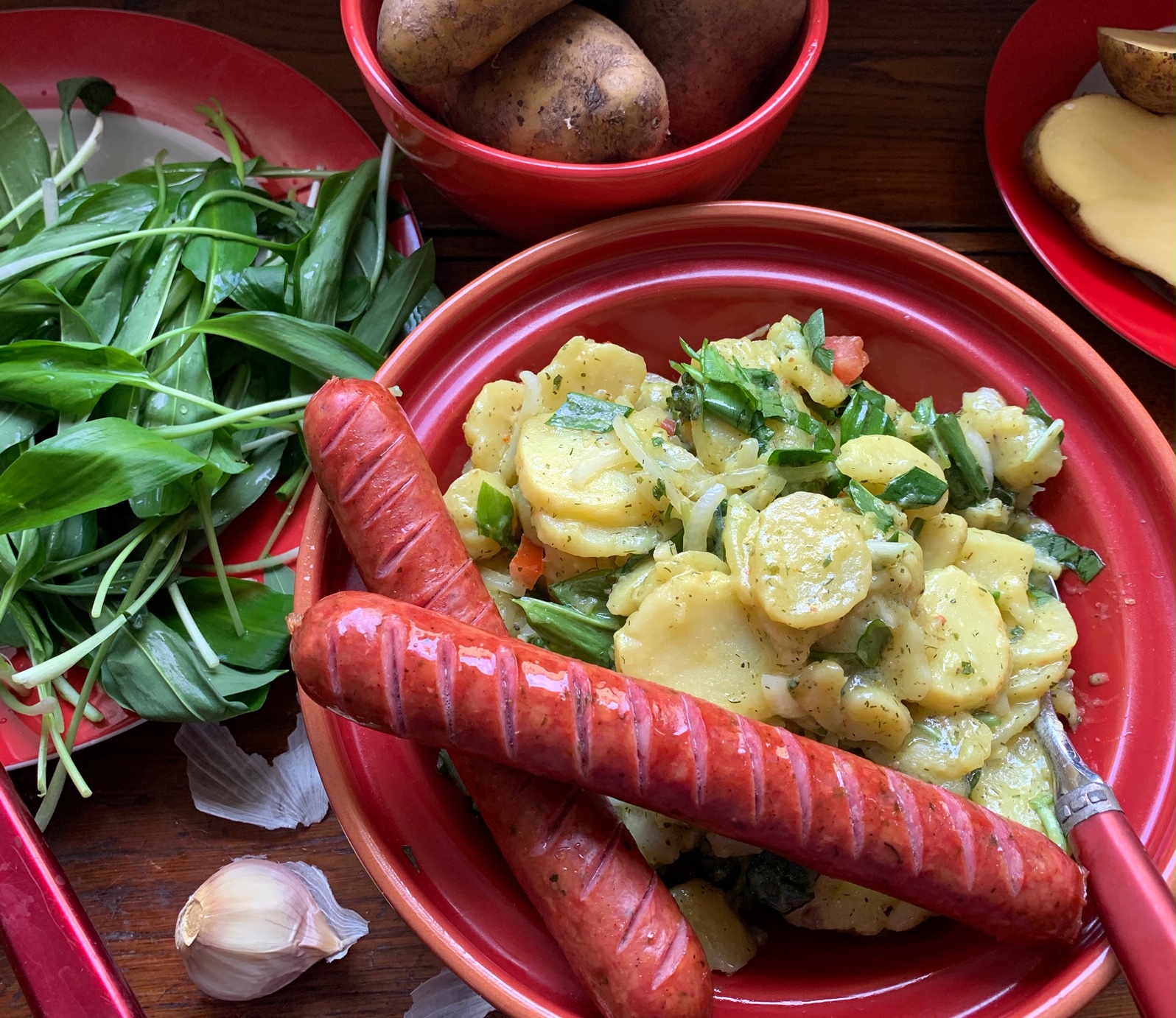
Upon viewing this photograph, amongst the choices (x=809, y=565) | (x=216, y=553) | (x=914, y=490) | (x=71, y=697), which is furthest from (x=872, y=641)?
(x=71, y=697)

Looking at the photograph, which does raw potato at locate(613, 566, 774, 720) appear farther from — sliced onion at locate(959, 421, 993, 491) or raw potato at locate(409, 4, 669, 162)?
raw potato at locate(409, 4, 669, 162)

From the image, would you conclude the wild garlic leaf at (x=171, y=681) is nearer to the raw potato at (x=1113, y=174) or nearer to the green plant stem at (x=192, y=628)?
the green plant stem at (x=192, y=628)

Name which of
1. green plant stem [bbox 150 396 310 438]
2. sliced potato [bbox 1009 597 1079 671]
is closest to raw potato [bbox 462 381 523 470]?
green plant stem [bbox 150 396 310 438]

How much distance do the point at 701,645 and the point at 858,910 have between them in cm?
45

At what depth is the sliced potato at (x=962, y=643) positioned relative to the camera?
1.28 metres

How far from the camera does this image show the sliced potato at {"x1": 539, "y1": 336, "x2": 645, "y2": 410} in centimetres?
152

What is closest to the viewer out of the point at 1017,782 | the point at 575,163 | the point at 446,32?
the point at 1017,782

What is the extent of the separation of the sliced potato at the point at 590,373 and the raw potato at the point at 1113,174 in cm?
100

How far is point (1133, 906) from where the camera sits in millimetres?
1114

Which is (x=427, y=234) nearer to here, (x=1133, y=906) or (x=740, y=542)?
(x=740, y=542)

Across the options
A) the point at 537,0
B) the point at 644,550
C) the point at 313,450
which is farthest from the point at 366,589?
the point at 537,0

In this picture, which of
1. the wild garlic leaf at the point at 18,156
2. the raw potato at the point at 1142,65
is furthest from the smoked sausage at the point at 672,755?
the raw potato at the point at 1142,65

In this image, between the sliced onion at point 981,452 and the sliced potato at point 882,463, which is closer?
the sliced potato at point 882,463

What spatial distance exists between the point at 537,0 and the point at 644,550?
91 cm
